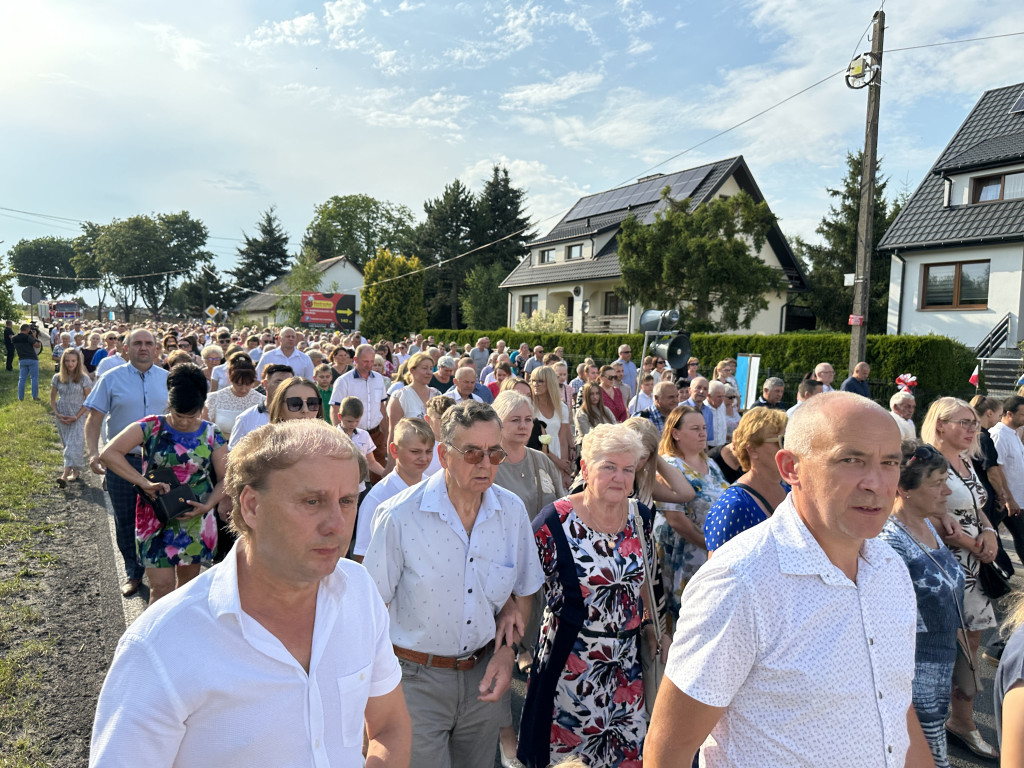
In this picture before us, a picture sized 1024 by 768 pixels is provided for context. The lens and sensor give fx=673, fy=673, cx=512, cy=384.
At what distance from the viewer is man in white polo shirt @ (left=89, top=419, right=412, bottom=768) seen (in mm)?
1336

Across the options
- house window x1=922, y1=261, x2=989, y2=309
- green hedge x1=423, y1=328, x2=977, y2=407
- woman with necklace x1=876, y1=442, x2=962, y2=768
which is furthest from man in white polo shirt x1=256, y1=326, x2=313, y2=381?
house window x1=922, y1=261, x2=989, y2=309

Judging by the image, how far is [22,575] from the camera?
5625mm

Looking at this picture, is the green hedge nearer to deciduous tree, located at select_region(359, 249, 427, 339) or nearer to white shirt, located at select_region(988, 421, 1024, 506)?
white shirt, located at select_region(988, 421, 1024, 506)

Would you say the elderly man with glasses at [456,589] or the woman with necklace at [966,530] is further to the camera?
the woman with necklace at [966,530]

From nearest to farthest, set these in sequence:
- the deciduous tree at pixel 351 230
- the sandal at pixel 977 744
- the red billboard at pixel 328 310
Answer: the sandal at pixel 977 744 → the red billboard at pixel 328 310 → the deciduous tree at pixel 351 230

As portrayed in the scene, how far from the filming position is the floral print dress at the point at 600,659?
2.98m

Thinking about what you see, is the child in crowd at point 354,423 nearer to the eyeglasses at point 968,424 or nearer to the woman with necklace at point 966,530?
the woman with necklace at point 966,530

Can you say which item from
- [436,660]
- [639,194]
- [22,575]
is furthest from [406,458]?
[639,194]

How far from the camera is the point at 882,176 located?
41.3 metres

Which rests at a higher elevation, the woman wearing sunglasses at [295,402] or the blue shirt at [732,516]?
the woman wearing sunglasses at [295,402]

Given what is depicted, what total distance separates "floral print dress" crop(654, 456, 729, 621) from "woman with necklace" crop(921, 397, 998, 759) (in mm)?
1275

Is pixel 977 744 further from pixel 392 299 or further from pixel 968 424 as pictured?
pixel 392 299

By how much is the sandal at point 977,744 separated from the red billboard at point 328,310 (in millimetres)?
47514

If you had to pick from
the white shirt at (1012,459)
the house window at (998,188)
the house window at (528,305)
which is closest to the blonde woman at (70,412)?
the white shirt at (1012,459)
